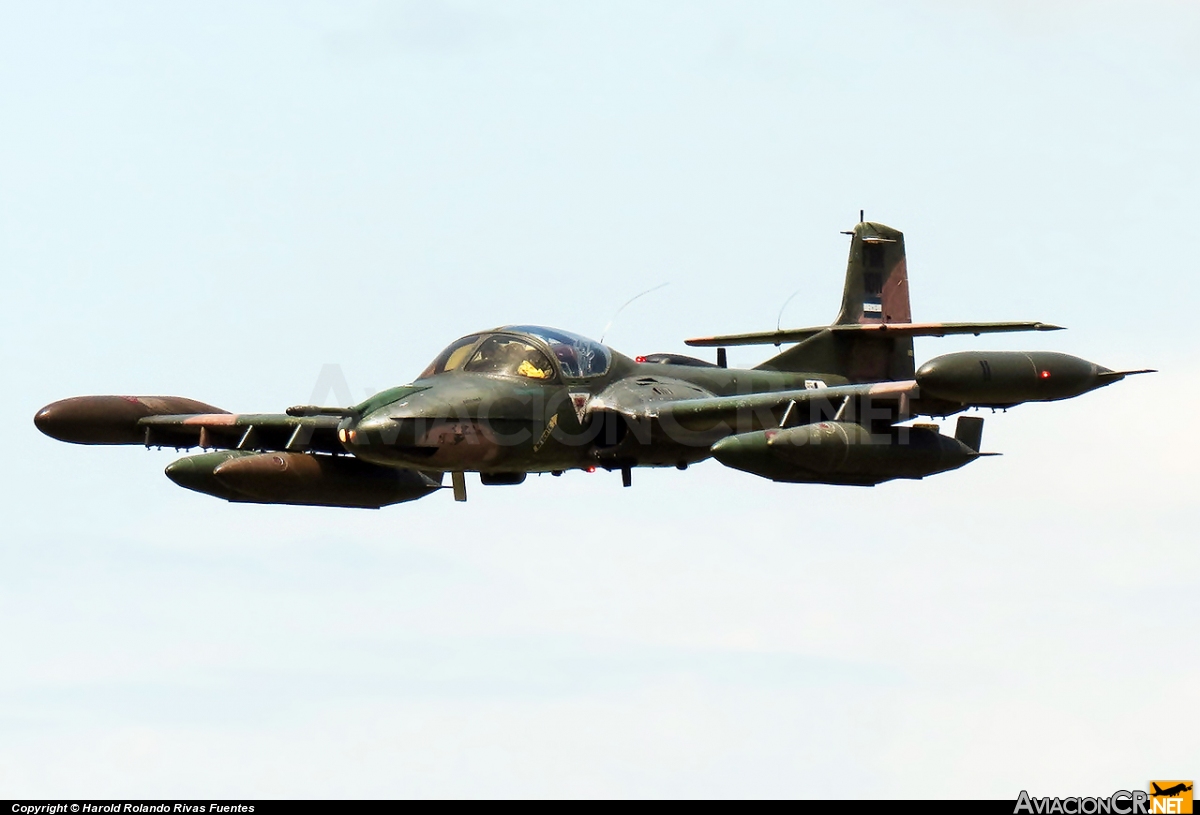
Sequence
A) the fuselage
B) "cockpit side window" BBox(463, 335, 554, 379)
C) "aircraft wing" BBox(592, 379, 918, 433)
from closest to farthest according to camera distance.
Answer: "aircraft wing" BBox(592, 379, 918, 433) < the fuselage < "cockpit side window" BBox(463, 335, 554, 379)

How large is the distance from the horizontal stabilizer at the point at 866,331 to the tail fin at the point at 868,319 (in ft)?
0.28

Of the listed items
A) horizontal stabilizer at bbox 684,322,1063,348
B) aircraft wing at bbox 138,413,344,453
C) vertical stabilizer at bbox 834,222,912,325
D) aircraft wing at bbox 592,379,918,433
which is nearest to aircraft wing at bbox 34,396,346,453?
aircraft wing at bbox 138,413,344,453

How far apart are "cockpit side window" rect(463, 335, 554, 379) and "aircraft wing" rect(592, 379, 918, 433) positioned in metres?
0.89

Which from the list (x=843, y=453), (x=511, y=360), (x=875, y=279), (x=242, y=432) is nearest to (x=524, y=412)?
(x=511, y=360)

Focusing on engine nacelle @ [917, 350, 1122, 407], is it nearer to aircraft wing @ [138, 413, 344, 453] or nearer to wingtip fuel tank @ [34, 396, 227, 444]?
aircraft wing @ [138, 413, 344, 453]

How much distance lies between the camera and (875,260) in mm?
30406

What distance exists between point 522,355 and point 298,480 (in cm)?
383

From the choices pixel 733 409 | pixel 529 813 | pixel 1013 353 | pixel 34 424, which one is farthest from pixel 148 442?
pixel 1013 353

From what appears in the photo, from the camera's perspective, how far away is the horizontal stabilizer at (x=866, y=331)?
2733cm

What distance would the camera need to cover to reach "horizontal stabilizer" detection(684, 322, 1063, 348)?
1076 inches

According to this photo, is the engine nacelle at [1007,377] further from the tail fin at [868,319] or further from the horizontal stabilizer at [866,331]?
the tail fin at [868,319]

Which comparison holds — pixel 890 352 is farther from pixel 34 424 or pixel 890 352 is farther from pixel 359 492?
pixel 34 424

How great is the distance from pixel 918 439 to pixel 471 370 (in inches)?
224

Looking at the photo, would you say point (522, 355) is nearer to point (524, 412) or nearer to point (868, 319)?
point (524, 412)
